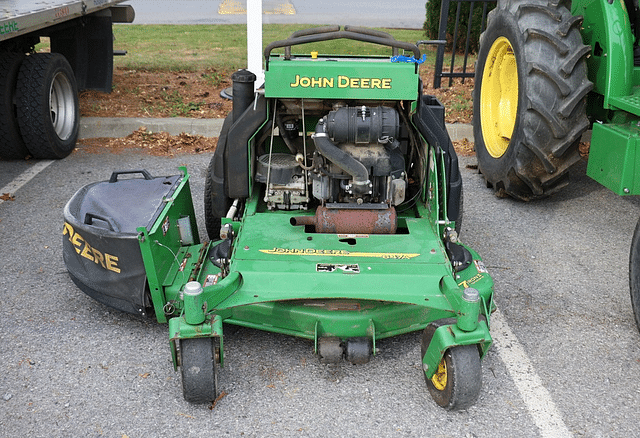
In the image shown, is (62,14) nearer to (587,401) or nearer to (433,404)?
(433,404)

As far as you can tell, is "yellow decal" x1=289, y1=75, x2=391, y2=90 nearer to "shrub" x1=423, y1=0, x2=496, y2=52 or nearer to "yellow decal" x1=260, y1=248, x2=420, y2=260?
"yellow decal" x1=260, y1=248, x2=420, y2=260

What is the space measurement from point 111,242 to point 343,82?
1.49 metres

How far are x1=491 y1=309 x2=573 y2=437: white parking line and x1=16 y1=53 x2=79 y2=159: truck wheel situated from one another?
4.47m

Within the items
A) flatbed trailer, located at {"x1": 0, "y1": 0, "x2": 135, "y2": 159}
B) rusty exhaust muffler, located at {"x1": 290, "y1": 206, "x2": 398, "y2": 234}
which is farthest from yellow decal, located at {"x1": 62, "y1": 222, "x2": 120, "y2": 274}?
flatbed trailer, located at {"x1": 0, "y1": 0, "x2": 135, "y2": 159}

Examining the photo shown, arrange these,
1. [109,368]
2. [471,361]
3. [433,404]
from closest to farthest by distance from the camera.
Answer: [471,361], [433,404], [109,368]

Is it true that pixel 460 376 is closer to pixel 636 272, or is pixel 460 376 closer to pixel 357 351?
pixel 357 351

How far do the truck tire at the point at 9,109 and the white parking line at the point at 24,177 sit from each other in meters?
0.25

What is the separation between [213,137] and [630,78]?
4210mm

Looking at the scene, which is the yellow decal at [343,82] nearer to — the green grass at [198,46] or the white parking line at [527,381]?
the white parking line at [527,381]

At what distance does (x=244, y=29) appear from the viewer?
13672mm

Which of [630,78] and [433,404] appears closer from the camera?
[433,404]

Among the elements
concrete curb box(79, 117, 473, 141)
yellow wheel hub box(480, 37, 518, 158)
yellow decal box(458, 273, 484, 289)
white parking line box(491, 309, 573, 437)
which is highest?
yellow wheel hub box(480, 37, 518, 158)

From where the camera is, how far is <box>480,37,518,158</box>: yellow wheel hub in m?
5.72

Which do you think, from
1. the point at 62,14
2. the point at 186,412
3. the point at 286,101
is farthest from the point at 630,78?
the point at 62,14
